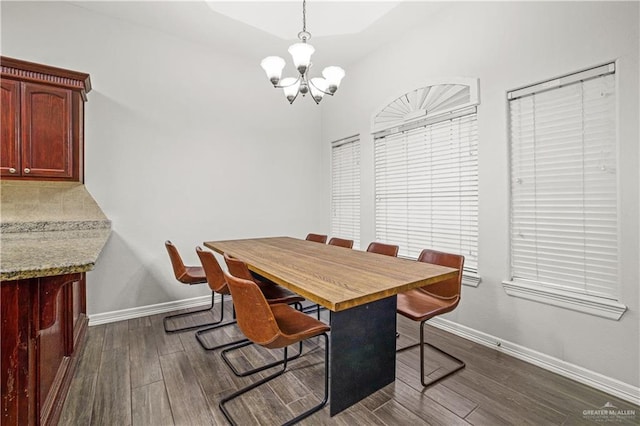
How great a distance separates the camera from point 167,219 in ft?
11.6

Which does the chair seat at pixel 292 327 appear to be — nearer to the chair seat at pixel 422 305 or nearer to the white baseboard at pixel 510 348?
the chair seat at pixel 422 305

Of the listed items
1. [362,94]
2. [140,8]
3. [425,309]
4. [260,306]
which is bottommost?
[425,309]

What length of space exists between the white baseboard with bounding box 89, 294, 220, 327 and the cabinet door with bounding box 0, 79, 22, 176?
157 cm

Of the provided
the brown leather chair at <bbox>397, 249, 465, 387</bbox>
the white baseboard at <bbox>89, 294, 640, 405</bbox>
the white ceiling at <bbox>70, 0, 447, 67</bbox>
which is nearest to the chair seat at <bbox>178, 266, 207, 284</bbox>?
the white baseboard at <bbox>89, 294, 640, 405</bbox>

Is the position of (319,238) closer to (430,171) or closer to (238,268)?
(430,171)

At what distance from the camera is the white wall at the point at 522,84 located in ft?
6.23

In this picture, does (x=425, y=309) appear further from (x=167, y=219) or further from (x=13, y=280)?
(x=167, y=219)

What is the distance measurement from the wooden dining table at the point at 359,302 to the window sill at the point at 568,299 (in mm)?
908

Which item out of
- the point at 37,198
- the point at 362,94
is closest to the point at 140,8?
the point at 37,198

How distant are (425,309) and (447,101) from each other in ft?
6.65

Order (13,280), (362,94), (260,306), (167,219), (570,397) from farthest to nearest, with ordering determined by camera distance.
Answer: (362,94) < (167,219) < (570,397) < (260,306) < (13,280)

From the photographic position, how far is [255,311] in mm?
1592

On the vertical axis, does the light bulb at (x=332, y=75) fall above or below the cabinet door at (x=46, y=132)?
above

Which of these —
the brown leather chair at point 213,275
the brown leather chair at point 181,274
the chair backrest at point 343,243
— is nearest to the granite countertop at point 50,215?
the brown leather chair at point 181,274
